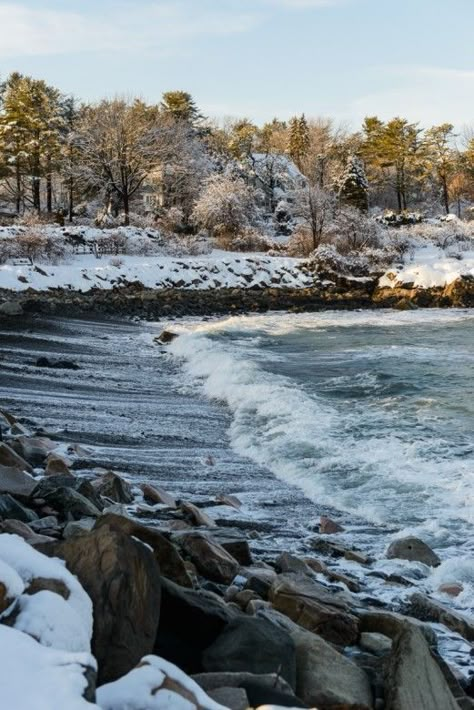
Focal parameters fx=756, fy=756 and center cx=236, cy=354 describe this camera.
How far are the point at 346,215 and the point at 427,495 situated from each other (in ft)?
126

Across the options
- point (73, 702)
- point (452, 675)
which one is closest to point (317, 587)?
point (452, 675)

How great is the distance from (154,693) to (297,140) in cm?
7125

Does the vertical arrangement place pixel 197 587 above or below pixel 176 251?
below

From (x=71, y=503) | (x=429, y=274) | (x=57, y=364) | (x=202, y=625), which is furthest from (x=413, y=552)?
(x=429, y=274)

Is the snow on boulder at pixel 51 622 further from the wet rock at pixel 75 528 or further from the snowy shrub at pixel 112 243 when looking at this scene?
the snowy shrub at pixel 112 243

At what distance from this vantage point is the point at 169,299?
101 ft

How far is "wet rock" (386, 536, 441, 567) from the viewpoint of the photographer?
614 centimetres

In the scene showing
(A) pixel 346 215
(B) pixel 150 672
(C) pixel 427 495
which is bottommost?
(C) pixel 427 495

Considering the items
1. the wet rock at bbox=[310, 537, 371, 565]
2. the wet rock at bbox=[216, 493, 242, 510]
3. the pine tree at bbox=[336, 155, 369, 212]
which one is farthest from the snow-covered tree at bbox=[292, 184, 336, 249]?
the wet rock at bbox=[310, 537, 371, 565]

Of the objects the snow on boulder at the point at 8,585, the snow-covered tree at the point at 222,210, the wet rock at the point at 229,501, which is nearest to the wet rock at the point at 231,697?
the snow on boulder at the point at 8,585

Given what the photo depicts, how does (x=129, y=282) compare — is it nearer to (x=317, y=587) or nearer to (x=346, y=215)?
(x=346, y=215)

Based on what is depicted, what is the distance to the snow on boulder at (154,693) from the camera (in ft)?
8.38

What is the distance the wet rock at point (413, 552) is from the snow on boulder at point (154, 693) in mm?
3859

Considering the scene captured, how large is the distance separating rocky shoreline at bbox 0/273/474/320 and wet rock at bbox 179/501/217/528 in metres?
17.3
